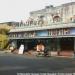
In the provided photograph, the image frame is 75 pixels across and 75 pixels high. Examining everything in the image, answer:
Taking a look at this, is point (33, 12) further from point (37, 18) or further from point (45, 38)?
point (45, 38)

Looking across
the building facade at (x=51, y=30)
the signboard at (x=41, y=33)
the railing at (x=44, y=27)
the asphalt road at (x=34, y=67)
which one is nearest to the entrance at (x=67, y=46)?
the building facade at (x=51, y=30)

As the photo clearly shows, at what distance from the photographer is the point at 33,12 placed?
107 m

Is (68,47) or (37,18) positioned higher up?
(37,18)

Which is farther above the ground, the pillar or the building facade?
the building facade

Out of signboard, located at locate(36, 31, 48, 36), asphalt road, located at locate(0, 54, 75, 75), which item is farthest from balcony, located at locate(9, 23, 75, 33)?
asphalt road, located at locate(0, 54, 75, 75)

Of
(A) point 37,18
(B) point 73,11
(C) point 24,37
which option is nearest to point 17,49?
(C) point 24,37

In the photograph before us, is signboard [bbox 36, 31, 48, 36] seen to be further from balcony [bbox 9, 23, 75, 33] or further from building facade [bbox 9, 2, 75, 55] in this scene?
balcony [bbox 9, 23, 75, 33]

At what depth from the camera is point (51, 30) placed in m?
78.5

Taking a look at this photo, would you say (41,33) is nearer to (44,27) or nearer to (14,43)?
(44,27)

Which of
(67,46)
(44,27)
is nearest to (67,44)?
(67,46)

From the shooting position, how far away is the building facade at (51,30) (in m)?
75.0

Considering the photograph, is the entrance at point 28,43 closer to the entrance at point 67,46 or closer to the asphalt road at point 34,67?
the entrance at point 67,46

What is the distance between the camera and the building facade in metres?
75.0

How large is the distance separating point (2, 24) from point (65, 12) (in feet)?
136
